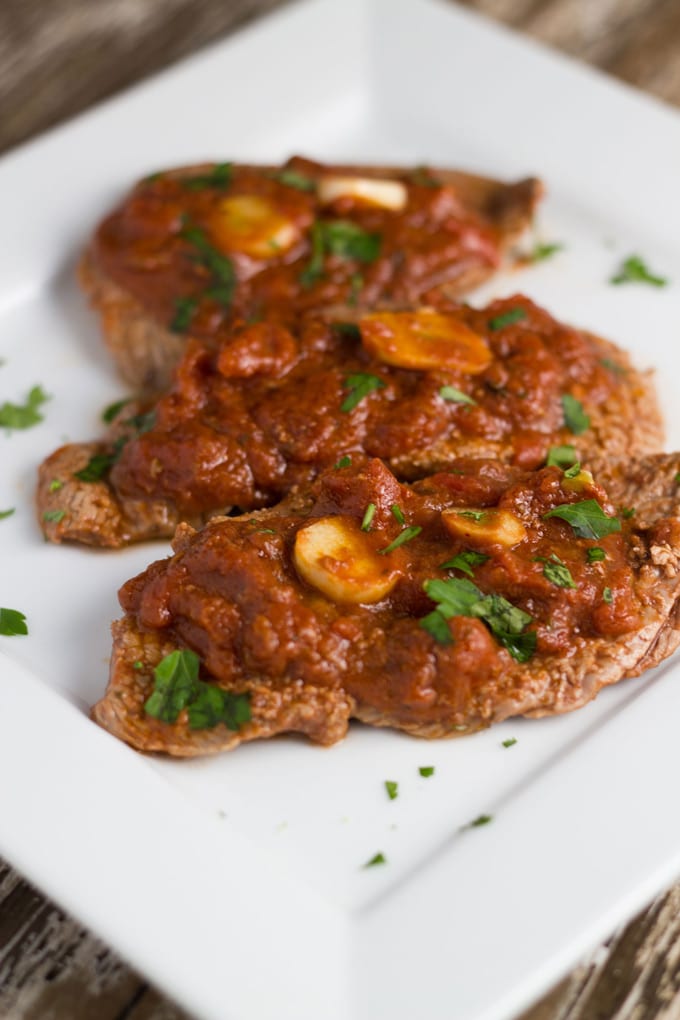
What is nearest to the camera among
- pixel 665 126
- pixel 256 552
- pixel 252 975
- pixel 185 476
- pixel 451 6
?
pixel 252 975

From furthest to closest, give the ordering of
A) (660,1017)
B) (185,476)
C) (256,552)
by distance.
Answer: (185,476) < (256,552) < (660,1017)

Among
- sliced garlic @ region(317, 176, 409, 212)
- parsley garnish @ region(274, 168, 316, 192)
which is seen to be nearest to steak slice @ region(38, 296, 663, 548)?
sliced garlic @ region(317, 176, 409, 212)

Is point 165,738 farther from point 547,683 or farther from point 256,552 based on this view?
point 547,683

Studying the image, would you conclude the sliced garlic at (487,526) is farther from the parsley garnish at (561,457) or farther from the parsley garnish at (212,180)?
the parsley garnish at (212,180)

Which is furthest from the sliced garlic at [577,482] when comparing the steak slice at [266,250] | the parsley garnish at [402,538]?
the steak slice at [266,250]

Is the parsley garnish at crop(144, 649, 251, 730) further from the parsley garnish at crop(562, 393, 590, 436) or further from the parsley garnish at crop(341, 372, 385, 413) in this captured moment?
the parsley garnish at crop(562, 393, 590, 436)

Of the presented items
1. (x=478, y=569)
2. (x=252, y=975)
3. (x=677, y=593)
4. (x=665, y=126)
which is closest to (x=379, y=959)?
(x=252, y=975)
